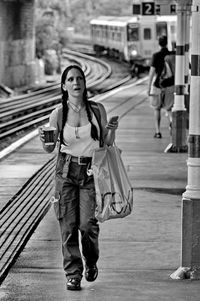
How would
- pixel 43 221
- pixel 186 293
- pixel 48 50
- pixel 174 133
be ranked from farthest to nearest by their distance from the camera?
pixel 48 50 < pixel 174 133 < pixel 43 221 < pixel 186 293

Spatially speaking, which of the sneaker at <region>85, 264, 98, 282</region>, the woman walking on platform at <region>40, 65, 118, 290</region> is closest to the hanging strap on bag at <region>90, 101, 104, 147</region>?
the woman walking on platform at <region>40, 65, 118, 290</region>

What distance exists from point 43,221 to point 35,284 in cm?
264

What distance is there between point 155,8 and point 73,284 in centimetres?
1301

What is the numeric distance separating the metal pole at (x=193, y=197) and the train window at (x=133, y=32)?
1705 inches

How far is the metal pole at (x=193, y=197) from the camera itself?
7.54 metres

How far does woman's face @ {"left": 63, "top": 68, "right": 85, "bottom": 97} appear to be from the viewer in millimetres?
7203

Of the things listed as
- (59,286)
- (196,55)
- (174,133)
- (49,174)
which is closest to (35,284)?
(59,286)

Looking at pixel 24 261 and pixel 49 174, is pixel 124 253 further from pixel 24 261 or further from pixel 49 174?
pixel 49 174

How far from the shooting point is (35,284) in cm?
738

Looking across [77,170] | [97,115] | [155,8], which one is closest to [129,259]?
[77,170]

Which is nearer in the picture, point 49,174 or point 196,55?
point 196,55

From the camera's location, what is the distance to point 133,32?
51094mm

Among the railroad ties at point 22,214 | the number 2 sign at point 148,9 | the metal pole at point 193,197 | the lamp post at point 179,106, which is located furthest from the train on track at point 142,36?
the metal pole at point 193,197

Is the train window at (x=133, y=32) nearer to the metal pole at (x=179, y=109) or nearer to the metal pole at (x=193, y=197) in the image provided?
the metal pole at (x=179, y=109)
